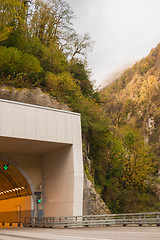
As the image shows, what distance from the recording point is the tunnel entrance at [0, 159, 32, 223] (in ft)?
85.7

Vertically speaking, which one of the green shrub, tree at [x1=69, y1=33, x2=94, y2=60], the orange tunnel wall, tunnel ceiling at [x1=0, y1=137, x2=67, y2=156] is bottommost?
the orange tunnel wall

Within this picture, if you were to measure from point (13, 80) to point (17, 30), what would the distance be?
9.01 metres

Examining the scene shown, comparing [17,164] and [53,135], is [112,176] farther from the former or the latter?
[53,135]

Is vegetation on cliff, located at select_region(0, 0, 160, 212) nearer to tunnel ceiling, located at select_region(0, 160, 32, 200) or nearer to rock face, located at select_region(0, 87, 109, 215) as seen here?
rock face, located at select_region(0, 87, 109, 215)

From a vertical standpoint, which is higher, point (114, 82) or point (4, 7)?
point (114, 82)

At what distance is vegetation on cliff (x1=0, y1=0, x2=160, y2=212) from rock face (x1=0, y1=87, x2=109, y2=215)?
6.06ft

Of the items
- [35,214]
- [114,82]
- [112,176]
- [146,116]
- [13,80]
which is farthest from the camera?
[114,82]

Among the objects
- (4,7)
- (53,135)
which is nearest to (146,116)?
(4,7)

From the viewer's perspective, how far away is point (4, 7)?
3203 centimetres

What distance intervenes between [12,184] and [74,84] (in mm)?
12439

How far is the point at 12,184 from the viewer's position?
29.4 metres

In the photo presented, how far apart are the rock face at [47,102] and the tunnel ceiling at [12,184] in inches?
197

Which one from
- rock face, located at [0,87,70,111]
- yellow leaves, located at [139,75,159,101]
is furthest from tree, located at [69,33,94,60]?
yellow leaves, located at [139,75,159,101]

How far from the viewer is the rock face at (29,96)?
2622 cm
